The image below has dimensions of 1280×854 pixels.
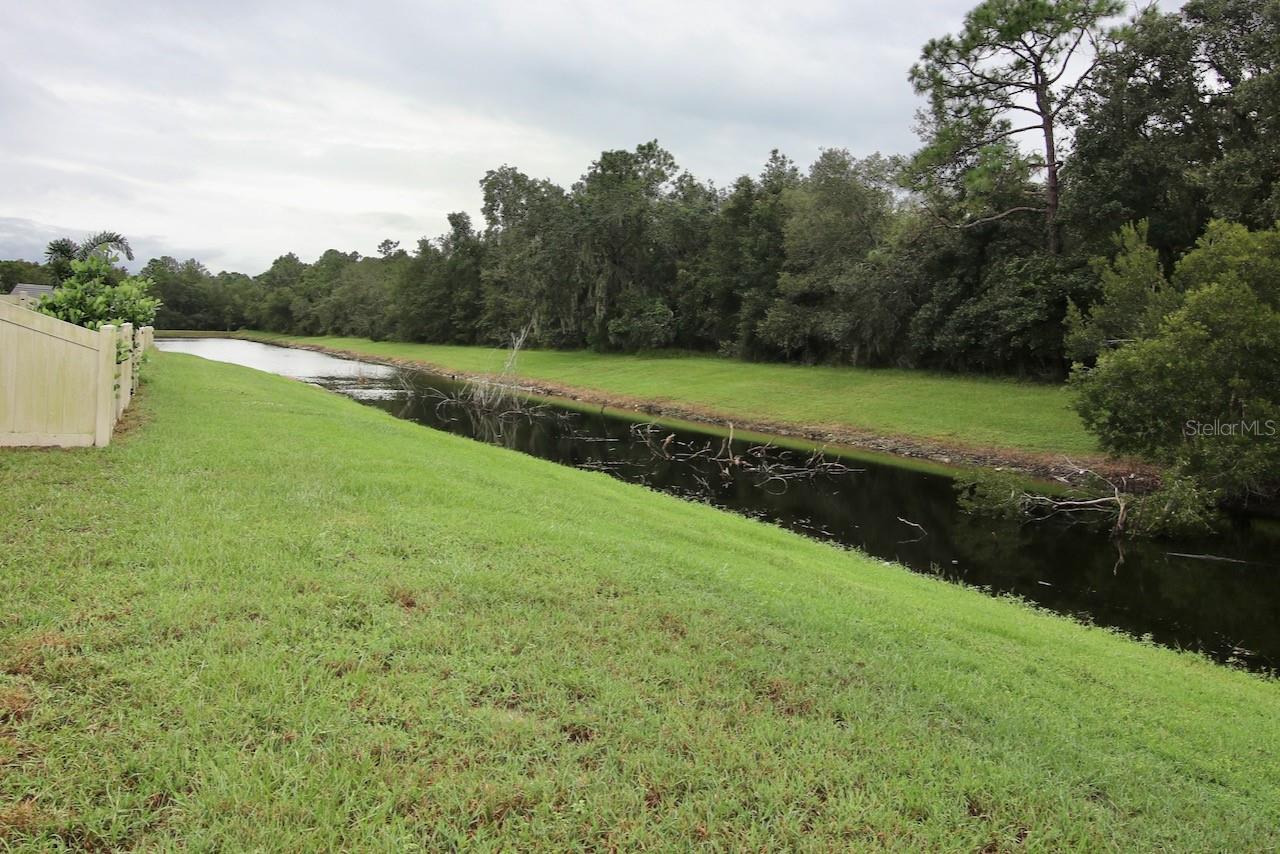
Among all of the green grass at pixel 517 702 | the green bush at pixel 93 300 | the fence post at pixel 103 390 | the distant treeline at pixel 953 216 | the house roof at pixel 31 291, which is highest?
the distant treeline at pixel 953 216

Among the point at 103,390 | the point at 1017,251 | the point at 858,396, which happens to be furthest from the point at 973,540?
the point at 1017,251

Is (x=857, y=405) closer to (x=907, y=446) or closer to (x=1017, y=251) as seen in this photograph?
(x=907, y=446)

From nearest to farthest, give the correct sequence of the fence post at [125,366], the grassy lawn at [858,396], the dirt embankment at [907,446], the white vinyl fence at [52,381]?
the white vinyl fence at [52,381]
the fence post at [125,366]
the dirt embankment at [907,446]
the grassy lawn at [858,396]

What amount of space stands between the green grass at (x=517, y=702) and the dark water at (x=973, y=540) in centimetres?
355

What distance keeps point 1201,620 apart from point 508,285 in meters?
61.4

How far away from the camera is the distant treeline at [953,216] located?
84.1 ft

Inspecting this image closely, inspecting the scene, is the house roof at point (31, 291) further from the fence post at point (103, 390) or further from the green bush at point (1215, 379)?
the green bush at point (1215, 379)

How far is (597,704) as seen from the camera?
3.86 metres

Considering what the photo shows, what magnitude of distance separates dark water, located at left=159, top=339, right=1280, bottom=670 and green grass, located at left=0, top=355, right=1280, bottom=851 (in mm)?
3554

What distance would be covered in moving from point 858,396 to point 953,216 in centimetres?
1009

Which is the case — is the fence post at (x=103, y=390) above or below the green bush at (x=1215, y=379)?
below

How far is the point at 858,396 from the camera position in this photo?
3169 cm

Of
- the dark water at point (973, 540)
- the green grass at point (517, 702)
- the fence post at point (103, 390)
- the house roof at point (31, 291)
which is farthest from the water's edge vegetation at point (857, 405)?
the house roof at point (31, 291)

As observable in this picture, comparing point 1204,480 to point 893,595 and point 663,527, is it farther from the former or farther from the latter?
point 663,527
